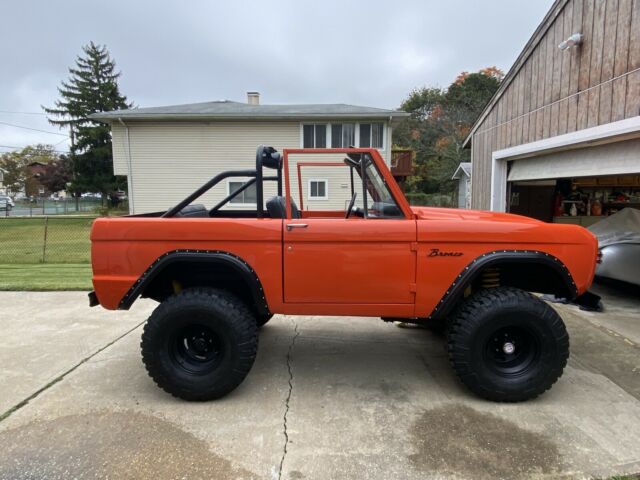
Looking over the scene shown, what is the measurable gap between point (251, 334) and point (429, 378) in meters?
1.58

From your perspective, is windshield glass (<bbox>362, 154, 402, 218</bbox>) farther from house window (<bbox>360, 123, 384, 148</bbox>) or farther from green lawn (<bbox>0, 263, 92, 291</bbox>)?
house window (<bbox>360, 123, 384, 148</bbox>)

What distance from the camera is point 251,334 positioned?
3.02 metres

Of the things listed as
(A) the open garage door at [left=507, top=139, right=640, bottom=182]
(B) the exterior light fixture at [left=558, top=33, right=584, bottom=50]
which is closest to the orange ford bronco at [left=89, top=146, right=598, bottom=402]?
(A) the open garage door at [left=507, top=139, right=640, bottom=182]

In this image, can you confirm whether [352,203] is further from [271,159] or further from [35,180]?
[35,180]

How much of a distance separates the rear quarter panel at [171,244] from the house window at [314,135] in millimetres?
14467

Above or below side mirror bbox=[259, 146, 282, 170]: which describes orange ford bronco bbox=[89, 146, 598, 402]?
below

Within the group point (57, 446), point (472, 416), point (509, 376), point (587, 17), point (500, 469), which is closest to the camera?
point (500, 469)

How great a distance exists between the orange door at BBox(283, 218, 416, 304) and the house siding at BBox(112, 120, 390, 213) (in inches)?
571

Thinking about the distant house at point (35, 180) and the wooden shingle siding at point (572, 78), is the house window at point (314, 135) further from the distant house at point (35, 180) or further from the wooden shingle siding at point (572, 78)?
the distant house at point (35, 180)

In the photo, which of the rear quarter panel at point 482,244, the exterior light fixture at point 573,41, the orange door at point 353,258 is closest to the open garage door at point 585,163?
the exterior light fixture at point 573,41

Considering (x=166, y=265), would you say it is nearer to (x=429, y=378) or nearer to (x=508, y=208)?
(x=429, y=378)

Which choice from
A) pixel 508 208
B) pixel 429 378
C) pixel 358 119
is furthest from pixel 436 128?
pixel 429 378

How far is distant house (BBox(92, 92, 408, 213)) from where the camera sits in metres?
16.7

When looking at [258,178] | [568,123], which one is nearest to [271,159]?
[258,178]
